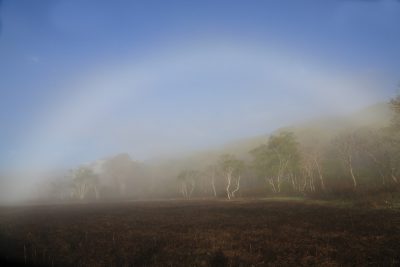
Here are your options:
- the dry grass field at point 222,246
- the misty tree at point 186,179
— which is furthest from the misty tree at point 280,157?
the dry grass field at point 222,246

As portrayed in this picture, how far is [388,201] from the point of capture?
39.2 m

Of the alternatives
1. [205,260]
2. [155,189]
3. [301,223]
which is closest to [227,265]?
[205,260]

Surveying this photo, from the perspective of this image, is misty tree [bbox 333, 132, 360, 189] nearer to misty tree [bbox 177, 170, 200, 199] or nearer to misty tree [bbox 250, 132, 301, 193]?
misty tree [bbox 250, 132, 301, 193]

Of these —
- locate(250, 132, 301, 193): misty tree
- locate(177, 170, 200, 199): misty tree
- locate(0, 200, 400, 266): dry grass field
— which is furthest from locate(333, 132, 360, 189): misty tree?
locate(177, 170, 200, 199): misty tree

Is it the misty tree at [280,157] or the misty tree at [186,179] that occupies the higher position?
the misty tree at [280,157]

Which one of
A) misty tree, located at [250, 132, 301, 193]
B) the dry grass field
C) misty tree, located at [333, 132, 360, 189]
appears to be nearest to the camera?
the dry grass field

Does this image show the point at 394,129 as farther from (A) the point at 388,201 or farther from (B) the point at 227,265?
(B) the point at 227,265

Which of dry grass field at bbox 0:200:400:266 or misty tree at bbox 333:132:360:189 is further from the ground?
misty tree at bbox 333:132:360:189

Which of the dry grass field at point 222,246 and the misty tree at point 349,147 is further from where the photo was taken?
the misty tree at point 349,147

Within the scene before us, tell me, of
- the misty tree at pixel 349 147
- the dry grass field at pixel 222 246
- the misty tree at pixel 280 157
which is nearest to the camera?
the dry grass field at pixel 222 246

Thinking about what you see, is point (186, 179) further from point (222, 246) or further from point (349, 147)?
point (222, 246)

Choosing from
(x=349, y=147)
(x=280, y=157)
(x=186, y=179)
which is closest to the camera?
(x=349, y=147)

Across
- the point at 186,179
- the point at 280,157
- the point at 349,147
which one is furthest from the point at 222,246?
the point at 186,179

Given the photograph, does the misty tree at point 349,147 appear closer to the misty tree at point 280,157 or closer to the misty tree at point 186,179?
the misty tree at point 280,157
